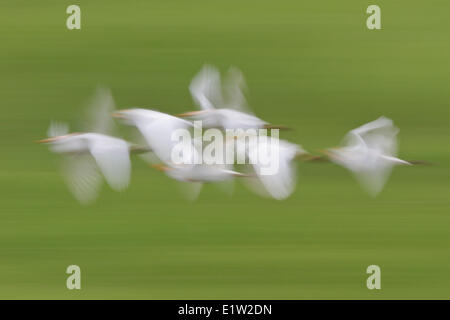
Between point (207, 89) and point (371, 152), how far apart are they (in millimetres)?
547

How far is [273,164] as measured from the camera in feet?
6.89

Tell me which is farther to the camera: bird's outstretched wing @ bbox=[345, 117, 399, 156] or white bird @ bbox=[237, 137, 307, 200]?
bird's outstretched wing @ bbox=[345, 117, 399, 156]

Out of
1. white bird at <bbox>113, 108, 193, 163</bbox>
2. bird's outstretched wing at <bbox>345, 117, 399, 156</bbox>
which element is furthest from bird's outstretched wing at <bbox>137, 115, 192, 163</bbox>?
bird's outstretched wing at <bbox>345, 117, 399, 156</bbox>

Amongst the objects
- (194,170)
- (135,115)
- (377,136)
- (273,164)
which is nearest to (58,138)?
(135,115)

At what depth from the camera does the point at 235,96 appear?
2.20 metres

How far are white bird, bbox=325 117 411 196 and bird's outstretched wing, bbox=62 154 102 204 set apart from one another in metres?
0.74

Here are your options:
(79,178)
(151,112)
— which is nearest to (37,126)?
(79,178)

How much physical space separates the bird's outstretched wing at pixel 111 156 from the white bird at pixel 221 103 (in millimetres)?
216

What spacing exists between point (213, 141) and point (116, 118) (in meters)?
0.32

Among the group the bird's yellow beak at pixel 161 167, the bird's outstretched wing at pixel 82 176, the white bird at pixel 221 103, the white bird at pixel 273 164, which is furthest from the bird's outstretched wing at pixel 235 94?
the bird's outstretched wing at pixel 82 176

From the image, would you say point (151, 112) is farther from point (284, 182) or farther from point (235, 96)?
point (284, 182)

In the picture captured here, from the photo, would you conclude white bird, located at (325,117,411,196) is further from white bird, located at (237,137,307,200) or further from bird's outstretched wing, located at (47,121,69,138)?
bird's outstretched wing, located at (47,121,69,138)

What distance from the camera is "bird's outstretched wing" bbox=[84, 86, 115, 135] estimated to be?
2.16 meters

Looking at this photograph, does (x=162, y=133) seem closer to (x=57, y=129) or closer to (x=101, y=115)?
(x=101, y=115)
